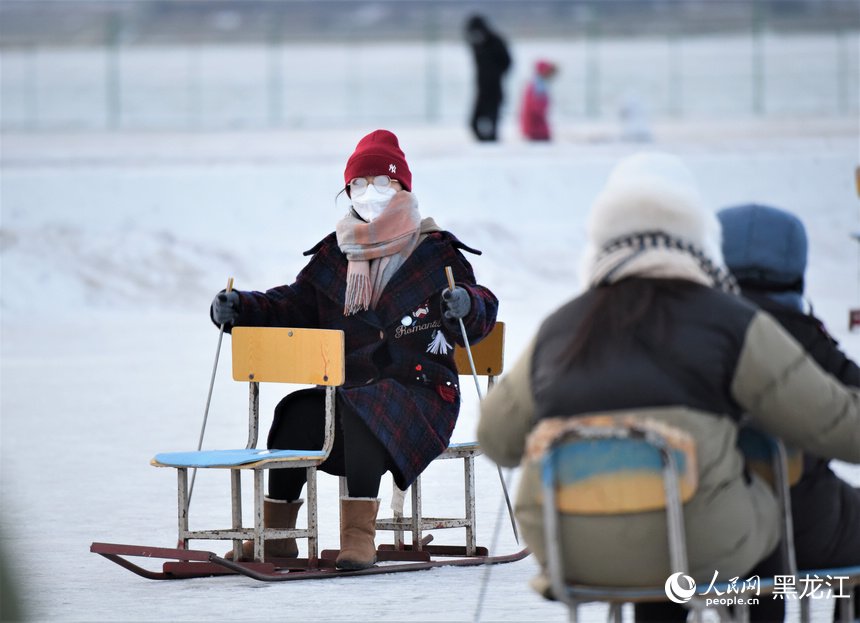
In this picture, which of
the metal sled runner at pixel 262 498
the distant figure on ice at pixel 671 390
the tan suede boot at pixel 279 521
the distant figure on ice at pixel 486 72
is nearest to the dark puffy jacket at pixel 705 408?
A: the distant figure on ice at pixel 671 390

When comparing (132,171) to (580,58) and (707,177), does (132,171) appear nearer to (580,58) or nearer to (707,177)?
(707,177)

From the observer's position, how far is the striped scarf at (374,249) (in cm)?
498

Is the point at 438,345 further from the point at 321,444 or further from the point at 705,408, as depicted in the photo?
the point at 705,408

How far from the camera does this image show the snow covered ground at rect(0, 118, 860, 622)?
4.63 metres

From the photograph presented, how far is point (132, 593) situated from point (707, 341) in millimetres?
2410

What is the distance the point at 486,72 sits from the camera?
20344 millimetres

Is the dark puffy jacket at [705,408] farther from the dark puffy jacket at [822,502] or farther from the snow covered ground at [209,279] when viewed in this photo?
the snow covered ground at [209,279]

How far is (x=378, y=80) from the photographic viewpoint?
27750 millimetres

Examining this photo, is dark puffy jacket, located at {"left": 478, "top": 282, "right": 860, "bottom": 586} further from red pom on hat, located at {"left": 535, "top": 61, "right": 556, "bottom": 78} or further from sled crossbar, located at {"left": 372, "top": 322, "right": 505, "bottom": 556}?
red pom on hat, located at {"left": 535, "top": 61, "right": 556, "bottom": 78}

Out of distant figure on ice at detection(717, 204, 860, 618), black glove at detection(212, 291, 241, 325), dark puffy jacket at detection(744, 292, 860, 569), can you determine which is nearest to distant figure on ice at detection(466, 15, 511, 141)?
black glove at detection(212, 291, 241, 325)

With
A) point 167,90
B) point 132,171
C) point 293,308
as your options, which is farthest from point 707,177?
point 293,308

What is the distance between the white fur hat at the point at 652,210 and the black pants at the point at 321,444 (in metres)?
1.89

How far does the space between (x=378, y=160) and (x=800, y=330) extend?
227 cm

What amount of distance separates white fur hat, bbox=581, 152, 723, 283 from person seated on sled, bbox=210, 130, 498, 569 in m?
1.82
